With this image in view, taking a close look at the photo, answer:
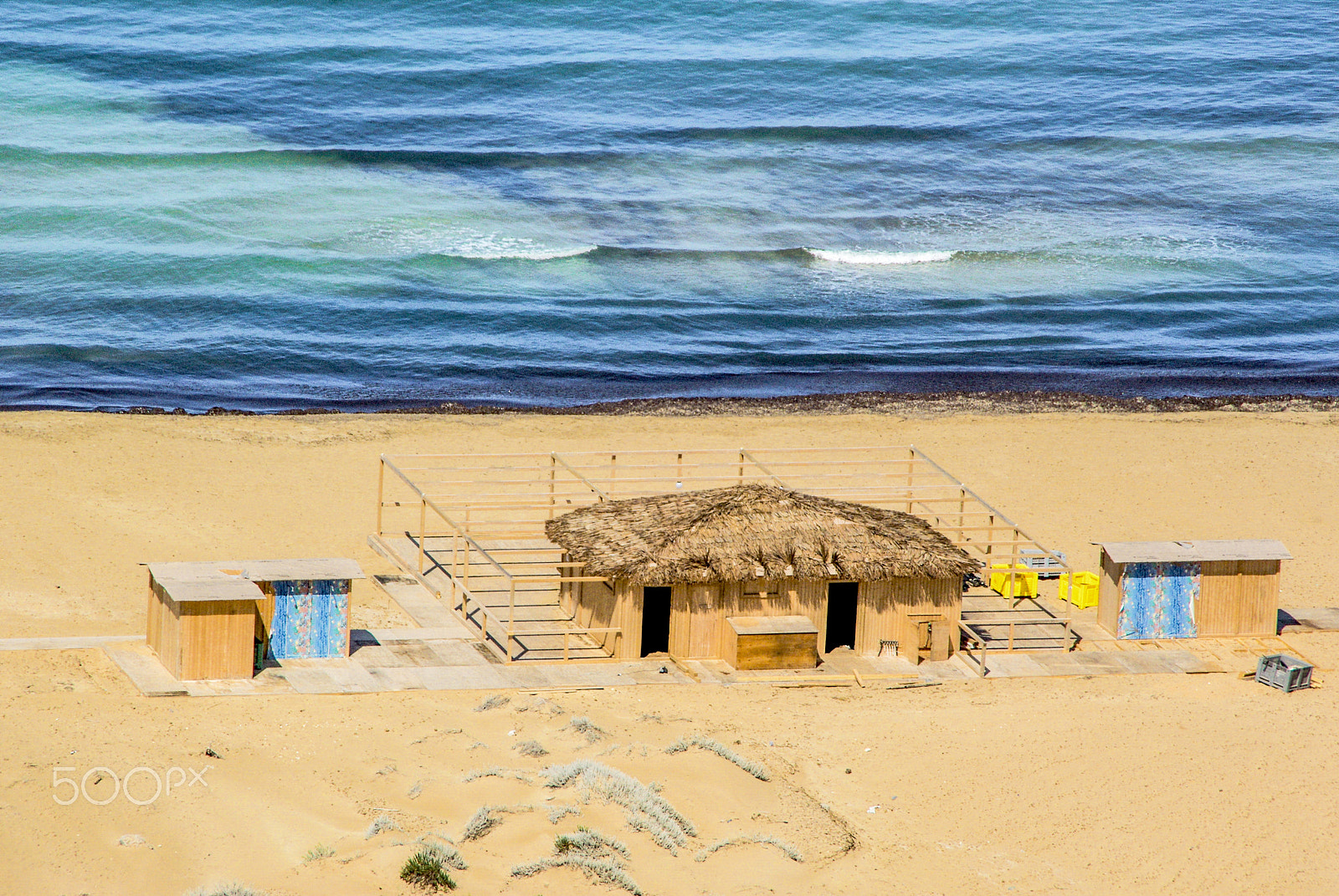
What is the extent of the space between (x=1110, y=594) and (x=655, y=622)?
7.01m

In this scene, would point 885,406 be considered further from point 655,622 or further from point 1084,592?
point 655,622

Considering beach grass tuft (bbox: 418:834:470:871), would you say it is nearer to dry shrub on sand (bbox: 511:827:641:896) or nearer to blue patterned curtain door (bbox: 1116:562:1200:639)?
dry shrub on sand (bbox: 511:827:641:896)

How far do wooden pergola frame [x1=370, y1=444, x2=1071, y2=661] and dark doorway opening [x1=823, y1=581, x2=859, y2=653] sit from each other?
1702 millimetres

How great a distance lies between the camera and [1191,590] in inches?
935

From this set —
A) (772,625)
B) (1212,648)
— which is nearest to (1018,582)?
(1212,648)

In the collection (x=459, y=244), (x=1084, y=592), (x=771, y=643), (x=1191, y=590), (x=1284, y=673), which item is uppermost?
(x=459, y=244)

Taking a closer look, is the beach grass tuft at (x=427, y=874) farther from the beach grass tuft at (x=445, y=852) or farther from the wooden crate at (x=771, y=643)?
the wooden crate at (x=771, y=643)

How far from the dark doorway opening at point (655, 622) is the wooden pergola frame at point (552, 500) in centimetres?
88

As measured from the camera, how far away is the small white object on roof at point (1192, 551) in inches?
919

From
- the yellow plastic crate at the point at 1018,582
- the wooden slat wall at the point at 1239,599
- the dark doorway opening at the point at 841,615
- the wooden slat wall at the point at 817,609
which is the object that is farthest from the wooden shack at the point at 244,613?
the wooden slat wall at the point at 1239,599

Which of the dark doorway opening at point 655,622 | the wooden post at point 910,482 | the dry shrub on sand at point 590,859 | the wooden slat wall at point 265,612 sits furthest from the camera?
the wooden post at point 910,482

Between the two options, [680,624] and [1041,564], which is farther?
[1041,564]

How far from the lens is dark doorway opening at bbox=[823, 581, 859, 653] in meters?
23.0

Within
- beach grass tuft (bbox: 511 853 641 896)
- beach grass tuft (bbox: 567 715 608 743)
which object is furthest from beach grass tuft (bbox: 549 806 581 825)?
beach grass tuft (bbox: 567 715 608 743)
